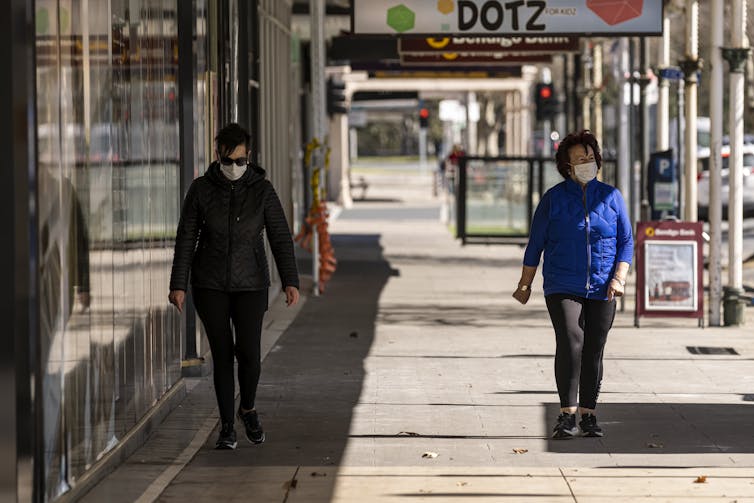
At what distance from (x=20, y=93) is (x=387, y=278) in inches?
608

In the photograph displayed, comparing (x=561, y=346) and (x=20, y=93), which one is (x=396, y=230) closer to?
(x=561, y=346)

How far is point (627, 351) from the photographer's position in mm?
13648

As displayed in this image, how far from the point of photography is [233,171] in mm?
8984

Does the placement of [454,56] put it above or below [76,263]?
above

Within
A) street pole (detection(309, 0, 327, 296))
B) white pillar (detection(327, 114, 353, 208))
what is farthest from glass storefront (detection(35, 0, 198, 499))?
white pillar (detection(327, 114, 353, 208))

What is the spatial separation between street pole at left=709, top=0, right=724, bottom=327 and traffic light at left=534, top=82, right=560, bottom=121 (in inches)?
858

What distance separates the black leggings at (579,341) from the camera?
9.47m

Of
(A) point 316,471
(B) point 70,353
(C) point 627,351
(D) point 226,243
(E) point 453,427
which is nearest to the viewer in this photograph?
(B) point 70,353

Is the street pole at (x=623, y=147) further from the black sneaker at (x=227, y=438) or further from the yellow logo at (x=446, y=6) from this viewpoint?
the black sneaker at (x=227, y=438)

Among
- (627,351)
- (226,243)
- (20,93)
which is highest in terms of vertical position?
(20,93)

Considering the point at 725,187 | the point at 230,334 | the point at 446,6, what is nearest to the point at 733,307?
the point at 446,6

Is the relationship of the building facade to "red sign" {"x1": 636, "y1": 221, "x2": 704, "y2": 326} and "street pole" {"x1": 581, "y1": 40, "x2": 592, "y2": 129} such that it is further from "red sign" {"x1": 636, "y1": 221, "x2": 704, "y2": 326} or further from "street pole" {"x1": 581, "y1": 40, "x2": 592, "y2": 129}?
"street pole" {"x1": 581, "y1": 40, "x2": 592, "y2": 129}

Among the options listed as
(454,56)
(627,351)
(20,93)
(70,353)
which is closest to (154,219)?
(70,353)

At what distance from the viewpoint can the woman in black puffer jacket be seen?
29.5ft
